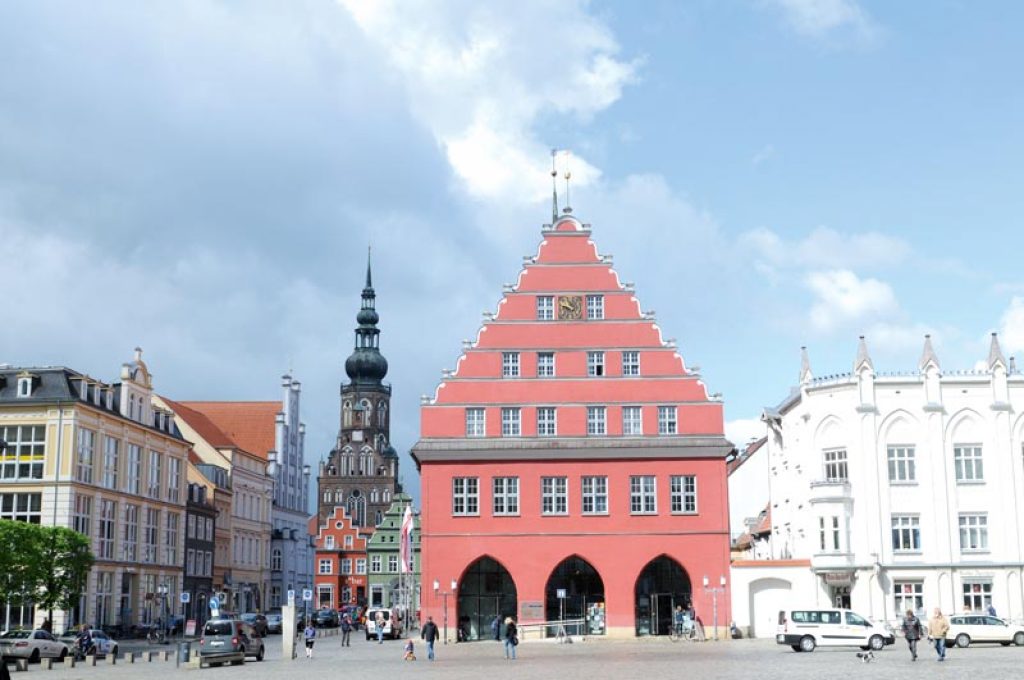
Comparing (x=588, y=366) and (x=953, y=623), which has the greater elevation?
(x=588, y=366)

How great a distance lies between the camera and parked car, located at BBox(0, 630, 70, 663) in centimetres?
4312

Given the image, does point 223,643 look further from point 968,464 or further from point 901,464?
point 968,464

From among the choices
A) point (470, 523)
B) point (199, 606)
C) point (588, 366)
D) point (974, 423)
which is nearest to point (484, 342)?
point (588, 366)

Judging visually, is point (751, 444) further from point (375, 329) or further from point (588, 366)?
point (375, 329)

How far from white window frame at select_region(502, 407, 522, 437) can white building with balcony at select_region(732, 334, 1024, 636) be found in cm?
1218

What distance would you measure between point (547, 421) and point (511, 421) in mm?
1712

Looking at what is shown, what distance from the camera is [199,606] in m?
79.0

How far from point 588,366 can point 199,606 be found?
35.7 metres

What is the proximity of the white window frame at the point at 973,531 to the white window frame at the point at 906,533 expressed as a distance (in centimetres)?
193

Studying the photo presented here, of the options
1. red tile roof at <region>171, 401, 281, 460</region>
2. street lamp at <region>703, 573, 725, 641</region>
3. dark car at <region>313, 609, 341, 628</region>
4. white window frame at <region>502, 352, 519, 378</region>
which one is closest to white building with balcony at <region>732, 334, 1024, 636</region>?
street lamp at <region>703, 573, 725, 641</region>

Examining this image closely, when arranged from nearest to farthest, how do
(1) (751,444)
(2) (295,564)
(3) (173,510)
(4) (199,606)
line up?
(3) (173,510)
(4) (199,606)
(1) (751,444)
(2) (295,564)

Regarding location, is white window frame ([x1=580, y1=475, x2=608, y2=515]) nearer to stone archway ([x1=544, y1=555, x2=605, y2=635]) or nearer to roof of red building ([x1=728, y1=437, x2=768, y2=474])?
stone archway ([x1=544, y1=555, x2=605, y2=635])

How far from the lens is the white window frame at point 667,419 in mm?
57219

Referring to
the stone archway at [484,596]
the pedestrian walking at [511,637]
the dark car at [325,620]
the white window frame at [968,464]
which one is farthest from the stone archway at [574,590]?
the dark car at [325,620]
